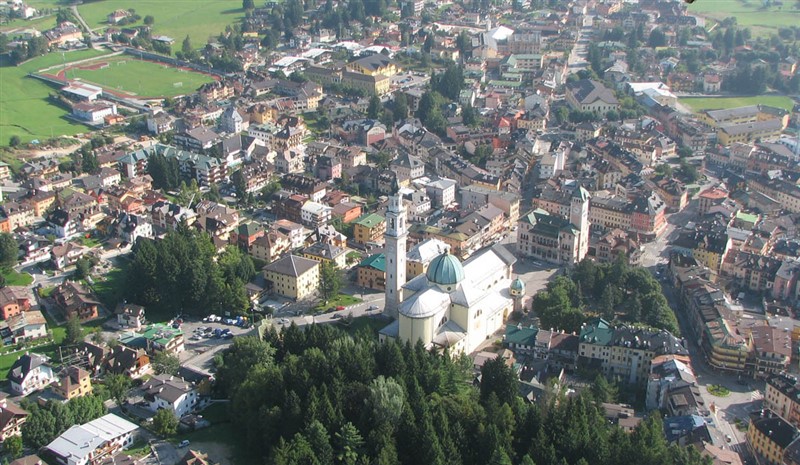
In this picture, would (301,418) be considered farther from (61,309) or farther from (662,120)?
(662,120)

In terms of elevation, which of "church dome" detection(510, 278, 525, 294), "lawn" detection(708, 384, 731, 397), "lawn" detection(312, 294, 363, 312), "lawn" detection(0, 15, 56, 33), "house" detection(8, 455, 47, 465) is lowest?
"lawn" detection(708, 384, 731, 397)

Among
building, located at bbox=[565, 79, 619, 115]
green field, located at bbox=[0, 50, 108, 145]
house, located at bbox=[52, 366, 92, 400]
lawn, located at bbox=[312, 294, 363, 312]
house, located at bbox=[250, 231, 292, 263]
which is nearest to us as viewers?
house, located at bbox=[52, 366, 92, 400]

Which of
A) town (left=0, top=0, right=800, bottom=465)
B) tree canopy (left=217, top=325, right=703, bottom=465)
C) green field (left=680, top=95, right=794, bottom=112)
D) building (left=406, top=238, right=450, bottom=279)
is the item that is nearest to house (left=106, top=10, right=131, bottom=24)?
town (left=0, top=0, right=800, bottom=465)

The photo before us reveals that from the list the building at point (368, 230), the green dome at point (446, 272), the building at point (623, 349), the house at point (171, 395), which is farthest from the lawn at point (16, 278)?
the building at point (623, 349)

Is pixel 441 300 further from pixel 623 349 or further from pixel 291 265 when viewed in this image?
pixel 291 265

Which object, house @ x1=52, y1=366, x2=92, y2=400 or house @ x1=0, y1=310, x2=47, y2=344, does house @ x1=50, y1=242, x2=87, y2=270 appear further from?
house @ x1=52, y1=366, x2=92, y2=400
